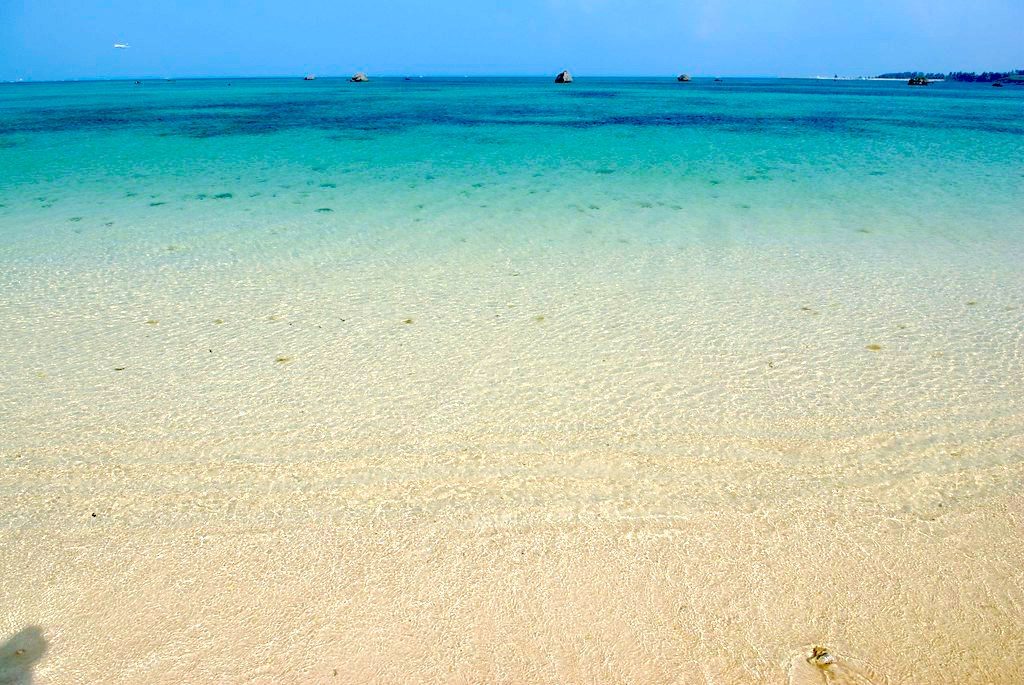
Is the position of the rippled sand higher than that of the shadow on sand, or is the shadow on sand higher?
the rippled sand

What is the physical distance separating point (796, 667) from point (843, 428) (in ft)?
7.09

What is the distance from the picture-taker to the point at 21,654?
2562 mm

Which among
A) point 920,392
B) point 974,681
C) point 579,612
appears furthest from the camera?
point 920,392

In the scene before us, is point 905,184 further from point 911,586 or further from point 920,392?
point 911,586

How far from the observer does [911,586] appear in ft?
9.71

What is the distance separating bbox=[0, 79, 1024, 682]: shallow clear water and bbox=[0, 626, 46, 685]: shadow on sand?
0.08 m

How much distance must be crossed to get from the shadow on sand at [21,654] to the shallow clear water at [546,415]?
8 cm

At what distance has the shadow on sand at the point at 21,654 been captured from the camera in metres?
2.47

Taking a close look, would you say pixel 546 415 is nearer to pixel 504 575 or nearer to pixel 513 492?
pixel 513 492

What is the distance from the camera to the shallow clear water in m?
2.91

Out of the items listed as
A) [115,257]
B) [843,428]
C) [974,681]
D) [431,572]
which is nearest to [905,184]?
[843,428]

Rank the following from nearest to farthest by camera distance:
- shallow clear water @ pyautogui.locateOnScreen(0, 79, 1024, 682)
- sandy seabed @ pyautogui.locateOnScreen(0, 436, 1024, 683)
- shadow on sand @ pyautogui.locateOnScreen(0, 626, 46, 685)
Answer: shadow on sand @ pyautogui.locateOnScreen(0, 626, 46, 685), sandy seabed @ pyautogui.locateOnScreen(0, 436, 1024, 683), shallow clear water @ pyautogui.locateOnScreen(0, 79, 1024, 682)

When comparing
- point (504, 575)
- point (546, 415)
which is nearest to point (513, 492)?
point (504, 575)

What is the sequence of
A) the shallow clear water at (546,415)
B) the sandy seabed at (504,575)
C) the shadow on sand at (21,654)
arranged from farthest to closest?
the shallow clear water at (546,415) → the sandy seabed at (504,575) → the shadow on sand at (21,654)
